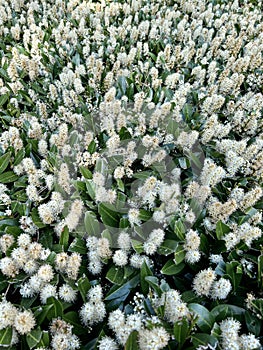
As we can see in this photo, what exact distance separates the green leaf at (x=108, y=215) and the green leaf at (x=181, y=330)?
2.29 feet

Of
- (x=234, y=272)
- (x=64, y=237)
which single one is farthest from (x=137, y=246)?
(x=234, y=272)

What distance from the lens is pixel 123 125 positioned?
95.0 inches

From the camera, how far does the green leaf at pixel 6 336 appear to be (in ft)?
5.00

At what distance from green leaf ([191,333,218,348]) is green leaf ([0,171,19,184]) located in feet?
4.82

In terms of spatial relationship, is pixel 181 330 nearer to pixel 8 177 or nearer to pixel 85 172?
pixel 85 172

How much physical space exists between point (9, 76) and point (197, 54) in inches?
70.3

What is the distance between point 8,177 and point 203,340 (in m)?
1.53

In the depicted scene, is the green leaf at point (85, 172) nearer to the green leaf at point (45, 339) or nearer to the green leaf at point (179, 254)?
the green leaf at point (179, 254)

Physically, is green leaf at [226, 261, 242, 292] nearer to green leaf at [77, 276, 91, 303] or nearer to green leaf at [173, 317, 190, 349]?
green leaf at [173, 317, 190, 349]

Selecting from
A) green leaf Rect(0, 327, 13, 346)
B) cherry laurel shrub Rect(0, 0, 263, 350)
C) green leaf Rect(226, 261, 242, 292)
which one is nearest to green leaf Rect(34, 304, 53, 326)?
cherry laurel shrub Rect(0, 0, 263, 350)

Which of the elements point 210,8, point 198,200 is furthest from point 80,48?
point 198,200

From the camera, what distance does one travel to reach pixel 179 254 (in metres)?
1.83

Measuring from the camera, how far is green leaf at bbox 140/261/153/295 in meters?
1.75

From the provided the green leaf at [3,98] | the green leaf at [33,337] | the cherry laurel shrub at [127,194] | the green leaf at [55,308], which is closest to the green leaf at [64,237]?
the cherry laurel shrub at [127,194]
